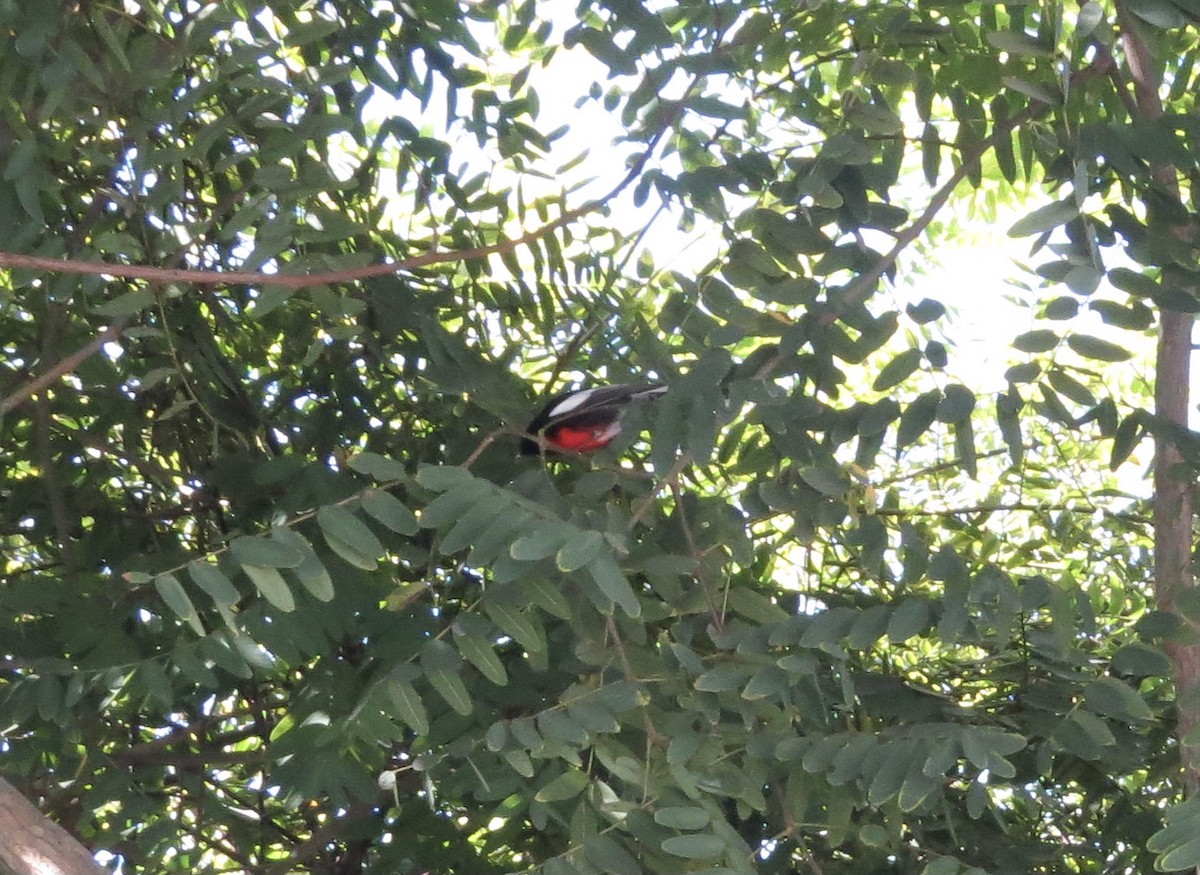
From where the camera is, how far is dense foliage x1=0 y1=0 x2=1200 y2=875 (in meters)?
1.73

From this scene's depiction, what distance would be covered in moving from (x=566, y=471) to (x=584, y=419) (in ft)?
0.41

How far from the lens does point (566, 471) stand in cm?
253

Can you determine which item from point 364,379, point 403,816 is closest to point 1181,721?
point 403,816

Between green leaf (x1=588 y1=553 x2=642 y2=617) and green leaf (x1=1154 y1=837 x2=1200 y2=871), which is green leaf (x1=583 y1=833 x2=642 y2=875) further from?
green leaf (x1=1154 y1=837 x2=1200 y2=871)

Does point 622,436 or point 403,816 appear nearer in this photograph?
point 622,436

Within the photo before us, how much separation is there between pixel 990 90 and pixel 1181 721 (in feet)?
3.45

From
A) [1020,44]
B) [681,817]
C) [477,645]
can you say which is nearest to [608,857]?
[681,817]

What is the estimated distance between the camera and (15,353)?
8.64 feet

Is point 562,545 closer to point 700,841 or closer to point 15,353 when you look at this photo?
point 700,841

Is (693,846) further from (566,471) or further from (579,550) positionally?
(566,471)

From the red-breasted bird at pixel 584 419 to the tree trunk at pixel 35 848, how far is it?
1041 mm

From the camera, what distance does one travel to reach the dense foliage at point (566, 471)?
1.73m

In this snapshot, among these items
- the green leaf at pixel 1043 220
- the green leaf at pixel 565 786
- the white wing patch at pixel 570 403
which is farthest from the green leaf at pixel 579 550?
the white wing patch at pixel 570 403

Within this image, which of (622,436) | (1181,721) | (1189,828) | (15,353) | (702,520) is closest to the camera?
(1189,828)
